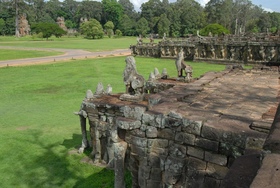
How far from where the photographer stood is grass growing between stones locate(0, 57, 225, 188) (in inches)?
317

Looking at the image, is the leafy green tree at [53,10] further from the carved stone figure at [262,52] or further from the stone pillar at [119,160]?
the stone pillar at [119,160]

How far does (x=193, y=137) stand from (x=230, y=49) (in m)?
26.0

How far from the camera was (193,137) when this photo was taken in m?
4.88

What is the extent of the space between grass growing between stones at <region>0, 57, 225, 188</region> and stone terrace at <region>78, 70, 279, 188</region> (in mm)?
2668

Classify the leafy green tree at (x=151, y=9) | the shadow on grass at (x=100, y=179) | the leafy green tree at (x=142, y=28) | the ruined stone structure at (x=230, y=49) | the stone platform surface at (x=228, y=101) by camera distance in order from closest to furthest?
the stone platform surface at (x=228, y=101) < the shadow on grass at (x=100, y=179) < the ruined stone structure at (x=230, y=49) < the leafy green tree at (x=142, y=28) < the leafy green tree at (x=151, y=9)

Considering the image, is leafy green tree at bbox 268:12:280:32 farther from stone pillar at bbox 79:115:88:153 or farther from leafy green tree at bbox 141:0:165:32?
stone pillar at bbox 79:115:88:153

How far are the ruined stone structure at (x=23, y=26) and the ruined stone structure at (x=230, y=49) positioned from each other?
60.2 metres

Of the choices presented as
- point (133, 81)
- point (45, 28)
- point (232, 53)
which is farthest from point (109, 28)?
point (133, 81)

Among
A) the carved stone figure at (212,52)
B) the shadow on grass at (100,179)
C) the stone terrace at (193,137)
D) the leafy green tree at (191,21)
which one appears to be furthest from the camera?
the leafy green tree at (191,21)

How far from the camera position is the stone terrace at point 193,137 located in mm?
4445

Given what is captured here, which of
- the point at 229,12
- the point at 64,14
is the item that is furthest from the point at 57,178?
the point at 64,14

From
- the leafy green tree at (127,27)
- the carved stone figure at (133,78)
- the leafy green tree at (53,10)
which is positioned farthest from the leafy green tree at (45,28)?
the carved stone figure at (133,78)

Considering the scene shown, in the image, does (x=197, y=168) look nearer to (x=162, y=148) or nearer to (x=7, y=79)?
(x=162, y=148)

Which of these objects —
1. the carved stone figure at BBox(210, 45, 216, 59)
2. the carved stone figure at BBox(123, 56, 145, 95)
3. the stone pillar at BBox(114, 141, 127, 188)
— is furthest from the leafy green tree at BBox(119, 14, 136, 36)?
the stone pillar at BBox(114, 141, 127, 188)
